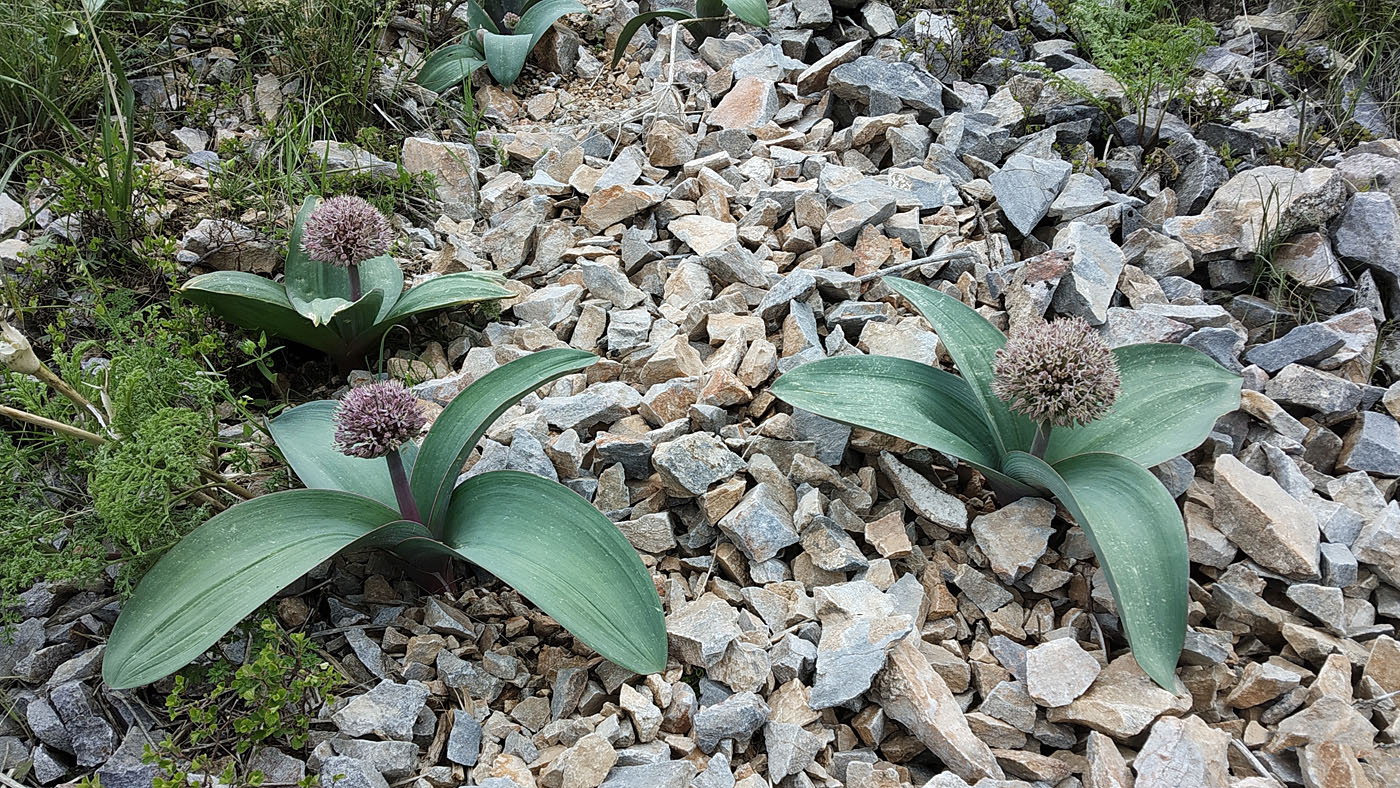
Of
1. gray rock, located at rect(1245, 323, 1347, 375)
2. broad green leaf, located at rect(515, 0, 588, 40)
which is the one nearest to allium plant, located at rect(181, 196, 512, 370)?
broad green leaf, located at rect(515, 0, 588, 40)

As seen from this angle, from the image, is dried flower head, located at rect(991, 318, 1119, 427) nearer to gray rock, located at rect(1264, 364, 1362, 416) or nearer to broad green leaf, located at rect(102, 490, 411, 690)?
gray rock, located at rect(1264, 364, 1362, 416)

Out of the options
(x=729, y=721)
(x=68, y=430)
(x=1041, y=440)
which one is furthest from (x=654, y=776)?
(x=68, y=430)

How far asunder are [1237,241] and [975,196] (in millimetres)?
727

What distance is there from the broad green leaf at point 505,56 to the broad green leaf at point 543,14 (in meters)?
0.09

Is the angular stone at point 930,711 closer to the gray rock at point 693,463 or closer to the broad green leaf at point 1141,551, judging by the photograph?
the broad green leaf at point 1141,551

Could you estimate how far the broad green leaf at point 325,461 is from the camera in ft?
6.28

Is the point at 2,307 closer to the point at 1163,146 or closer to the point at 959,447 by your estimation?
the point at 959,447

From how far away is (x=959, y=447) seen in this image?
6.44 feet

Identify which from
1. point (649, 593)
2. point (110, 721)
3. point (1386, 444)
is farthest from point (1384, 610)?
point (110, 721)

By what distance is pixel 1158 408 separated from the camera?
199cm

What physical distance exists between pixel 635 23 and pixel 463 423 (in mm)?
2141

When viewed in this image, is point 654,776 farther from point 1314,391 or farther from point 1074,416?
point 1314,391

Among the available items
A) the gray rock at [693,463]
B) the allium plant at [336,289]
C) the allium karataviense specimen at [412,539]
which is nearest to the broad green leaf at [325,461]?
the allium karataviense specimen at [412,539]

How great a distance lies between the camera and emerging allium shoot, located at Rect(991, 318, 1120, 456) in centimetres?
179
